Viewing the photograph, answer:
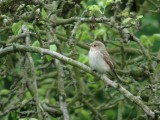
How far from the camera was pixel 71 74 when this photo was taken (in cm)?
751

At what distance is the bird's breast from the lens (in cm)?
646

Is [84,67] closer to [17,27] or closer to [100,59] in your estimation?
[17,27]

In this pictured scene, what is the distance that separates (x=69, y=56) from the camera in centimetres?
589

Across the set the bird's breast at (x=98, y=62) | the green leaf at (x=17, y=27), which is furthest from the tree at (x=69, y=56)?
the bird's breast at (x=98, y=62)

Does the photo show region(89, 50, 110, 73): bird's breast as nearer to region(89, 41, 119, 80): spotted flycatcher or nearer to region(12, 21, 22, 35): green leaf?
region(89, 41, 119, 80): spotted flycatcher

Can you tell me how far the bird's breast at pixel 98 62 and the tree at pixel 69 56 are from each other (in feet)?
0.46

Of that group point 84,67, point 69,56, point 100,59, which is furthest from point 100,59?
point 84,67

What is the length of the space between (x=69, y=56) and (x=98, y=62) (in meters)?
0.82

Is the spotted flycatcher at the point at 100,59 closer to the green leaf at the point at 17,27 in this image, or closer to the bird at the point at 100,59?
the bird at the point at 100,59

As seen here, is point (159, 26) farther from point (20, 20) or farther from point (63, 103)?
point (20, 20)

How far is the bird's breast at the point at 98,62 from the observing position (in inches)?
254

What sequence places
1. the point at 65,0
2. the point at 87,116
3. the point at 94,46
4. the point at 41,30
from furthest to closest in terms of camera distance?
the point at 87,116 < the point at 41,30 < the point at 94,46 < the point at 65,0

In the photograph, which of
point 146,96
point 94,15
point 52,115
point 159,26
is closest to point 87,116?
point 52,115

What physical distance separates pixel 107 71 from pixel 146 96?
751mm
